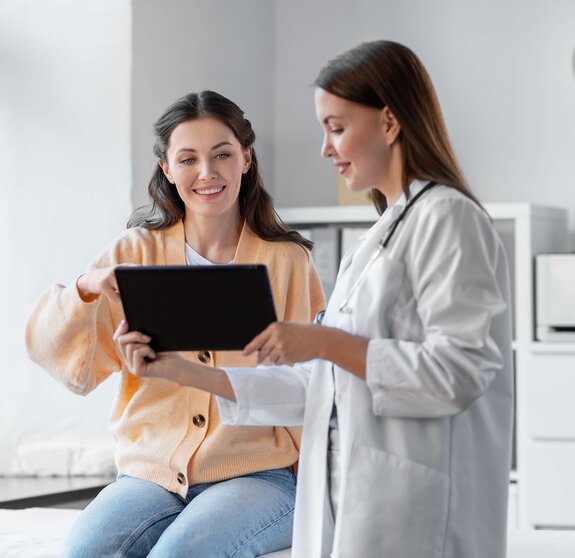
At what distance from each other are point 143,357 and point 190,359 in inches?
17.1

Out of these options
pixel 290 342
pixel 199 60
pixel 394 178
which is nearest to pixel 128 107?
pixel 199 60

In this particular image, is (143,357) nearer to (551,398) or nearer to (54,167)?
(54,167)

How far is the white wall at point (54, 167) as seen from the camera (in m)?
3.65

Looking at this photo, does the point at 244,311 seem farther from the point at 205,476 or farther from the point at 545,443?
the point at 545,443

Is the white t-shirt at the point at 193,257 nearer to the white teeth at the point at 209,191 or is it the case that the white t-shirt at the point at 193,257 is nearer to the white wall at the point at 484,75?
the white teeth at the point at 209,191

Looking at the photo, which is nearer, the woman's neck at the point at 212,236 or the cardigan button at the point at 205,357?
the cardigan button at the point at 205,357

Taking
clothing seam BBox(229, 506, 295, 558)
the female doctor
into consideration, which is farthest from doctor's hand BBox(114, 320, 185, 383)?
clothing seam BBox(229, 506, 295, 558)

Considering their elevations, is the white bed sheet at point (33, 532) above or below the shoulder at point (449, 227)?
below

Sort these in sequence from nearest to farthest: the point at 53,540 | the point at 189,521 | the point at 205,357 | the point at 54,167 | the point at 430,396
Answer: the point at 430,396 < the point at 189,521 < the point at 205,357 < the point at 53,540 < the point at 54,167

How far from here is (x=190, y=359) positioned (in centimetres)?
215

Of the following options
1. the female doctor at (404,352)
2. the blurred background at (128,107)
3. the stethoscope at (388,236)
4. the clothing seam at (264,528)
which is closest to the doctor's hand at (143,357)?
the female doctor at (404,352)

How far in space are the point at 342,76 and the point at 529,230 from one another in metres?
2.35

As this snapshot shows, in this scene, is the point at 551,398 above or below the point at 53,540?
above

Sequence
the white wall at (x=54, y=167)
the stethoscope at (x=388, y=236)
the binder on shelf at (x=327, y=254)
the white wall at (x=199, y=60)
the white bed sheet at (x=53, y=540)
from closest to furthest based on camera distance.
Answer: the stethoscope at (x=388, y=236) < the white bed sheet at (x=53, y=540) < the white wall at (x=54, y=167) < the white wall at (x=199, y=60) < the binder on shelf at (x=327, y=254)
